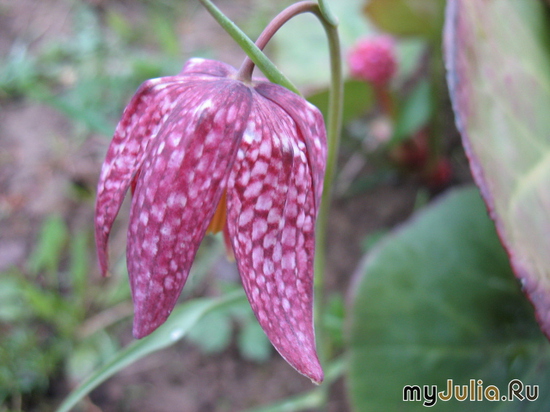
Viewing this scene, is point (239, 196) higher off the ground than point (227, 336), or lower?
higher

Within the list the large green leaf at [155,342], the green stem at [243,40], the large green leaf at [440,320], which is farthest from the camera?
the large green leaf at [440,320]

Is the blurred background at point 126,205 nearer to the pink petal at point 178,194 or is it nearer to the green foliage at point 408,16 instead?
the green foliage at point 408,16

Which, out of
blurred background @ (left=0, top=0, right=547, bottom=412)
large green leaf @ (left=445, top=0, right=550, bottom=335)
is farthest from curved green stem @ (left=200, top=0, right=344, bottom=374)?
blurred background @ (left=0, top=0, right=547, bottom=412)

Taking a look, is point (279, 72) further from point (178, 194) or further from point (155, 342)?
point (155, 342)

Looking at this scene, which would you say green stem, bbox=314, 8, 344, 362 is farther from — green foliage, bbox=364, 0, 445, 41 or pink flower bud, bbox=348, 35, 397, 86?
green foliage, bbox=364, 0, 445, 41

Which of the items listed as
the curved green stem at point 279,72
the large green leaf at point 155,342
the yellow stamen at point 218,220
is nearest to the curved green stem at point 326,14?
the curved green stem at point 279,72

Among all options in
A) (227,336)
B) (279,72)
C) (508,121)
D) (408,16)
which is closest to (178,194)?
(279,72)

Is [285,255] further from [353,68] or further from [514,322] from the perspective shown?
[353,68]

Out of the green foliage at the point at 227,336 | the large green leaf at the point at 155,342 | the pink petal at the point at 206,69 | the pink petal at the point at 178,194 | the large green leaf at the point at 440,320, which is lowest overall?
the green foliage at the point at 227,336
